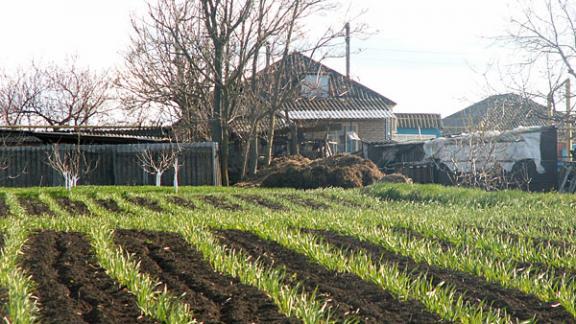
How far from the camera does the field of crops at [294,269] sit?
216 inches

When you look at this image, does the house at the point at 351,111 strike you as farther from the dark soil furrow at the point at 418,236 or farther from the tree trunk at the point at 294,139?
the dark soil furrow at the point at 418,236

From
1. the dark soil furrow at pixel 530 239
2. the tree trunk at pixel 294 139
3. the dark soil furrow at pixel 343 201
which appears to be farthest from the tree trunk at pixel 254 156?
the dark soil furrow at pixel 530 239

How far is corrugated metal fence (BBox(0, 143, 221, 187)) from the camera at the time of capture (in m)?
24.5

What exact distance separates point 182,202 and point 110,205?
4.95ft

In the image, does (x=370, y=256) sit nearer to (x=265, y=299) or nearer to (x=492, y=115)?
(x=265, y=299)

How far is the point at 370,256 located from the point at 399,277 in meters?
0.94

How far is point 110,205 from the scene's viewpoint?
16.1 m

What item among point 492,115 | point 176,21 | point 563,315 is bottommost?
Result: point 563,315

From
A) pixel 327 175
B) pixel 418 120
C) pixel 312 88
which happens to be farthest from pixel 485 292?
pixel 418 120

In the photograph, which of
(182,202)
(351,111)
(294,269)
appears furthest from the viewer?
(351,111)

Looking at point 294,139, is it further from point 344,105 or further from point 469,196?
point 469,196

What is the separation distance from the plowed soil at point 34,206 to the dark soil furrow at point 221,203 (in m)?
3.27

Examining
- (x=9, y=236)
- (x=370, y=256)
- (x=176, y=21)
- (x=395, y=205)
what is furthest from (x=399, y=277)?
(x=176, y=21)

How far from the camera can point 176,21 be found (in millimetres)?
26172
